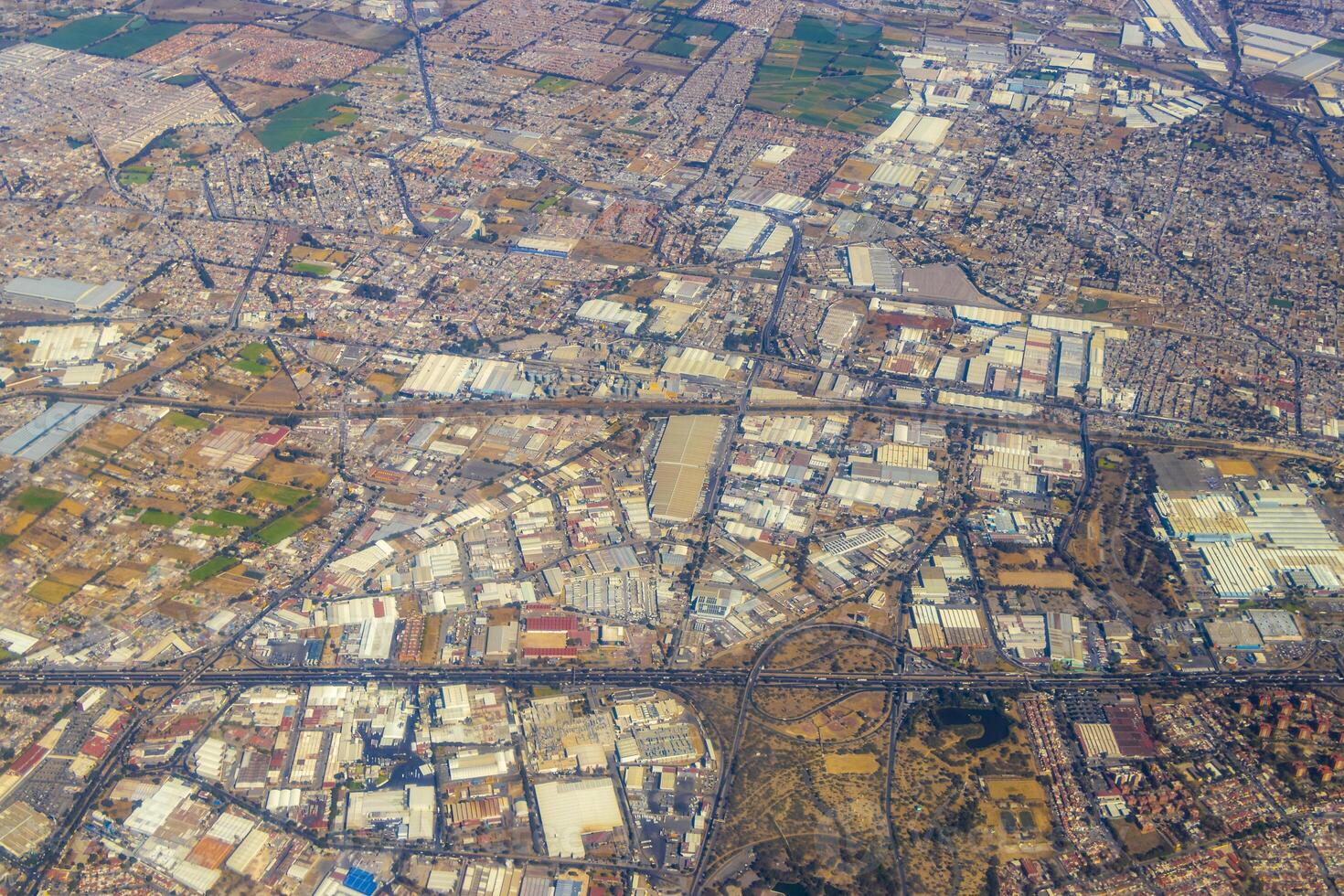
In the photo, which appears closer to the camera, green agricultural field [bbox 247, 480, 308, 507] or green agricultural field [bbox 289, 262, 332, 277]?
green agricultural field [bbox 247, 480, 308, 507]

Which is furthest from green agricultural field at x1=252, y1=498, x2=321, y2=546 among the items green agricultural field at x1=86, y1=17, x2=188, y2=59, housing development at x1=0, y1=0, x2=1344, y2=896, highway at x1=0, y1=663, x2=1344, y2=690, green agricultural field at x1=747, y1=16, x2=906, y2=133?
green agricultural field at x1=86, y1=17, x2=188, y2=59

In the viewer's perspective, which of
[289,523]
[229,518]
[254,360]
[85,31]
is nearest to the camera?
[289,523]

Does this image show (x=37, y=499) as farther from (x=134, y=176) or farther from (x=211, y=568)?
(x=134, y=176)

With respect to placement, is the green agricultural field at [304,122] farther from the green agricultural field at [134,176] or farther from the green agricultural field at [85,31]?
Answer: the green agricultural field at [85,31]

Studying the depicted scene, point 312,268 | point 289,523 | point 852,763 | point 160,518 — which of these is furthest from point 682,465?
point 312,268

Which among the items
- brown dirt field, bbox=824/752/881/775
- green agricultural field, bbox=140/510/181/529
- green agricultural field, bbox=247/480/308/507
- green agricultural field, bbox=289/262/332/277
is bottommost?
brown dirt field, bbox=824/752/881/775

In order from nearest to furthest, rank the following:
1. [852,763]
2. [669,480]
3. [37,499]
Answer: [852,763], [37,499], [669,480]

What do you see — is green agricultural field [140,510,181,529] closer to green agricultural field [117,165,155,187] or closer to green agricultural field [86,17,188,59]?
green agricultural field [117,165,155,187]

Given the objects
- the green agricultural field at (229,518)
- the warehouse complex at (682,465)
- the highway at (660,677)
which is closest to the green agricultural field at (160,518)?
the green agricultural field at (229,518)
